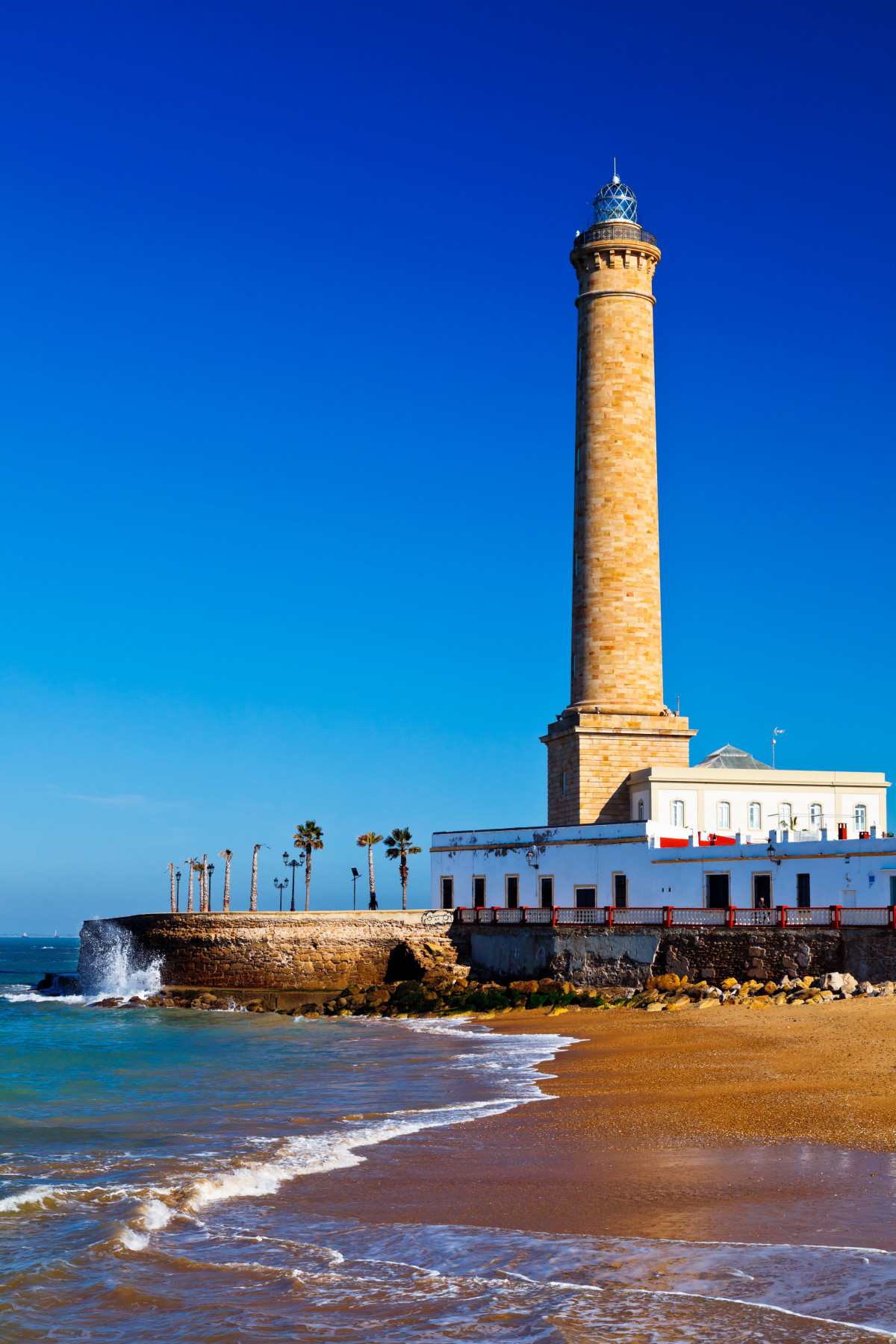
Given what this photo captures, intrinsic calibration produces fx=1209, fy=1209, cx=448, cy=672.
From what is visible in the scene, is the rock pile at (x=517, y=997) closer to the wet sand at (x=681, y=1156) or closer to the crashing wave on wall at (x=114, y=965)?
the crashing wave on wall at (x=114, y=965)

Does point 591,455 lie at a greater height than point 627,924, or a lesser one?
greater

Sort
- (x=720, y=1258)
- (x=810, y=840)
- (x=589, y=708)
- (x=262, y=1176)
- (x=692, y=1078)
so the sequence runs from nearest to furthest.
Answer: (x=720, y=1258)
(x=262, y=1176)
(x=692, y=1078)
(x=810, y=840)
(x=589, y=708)

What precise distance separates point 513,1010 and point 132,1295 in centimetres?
2189

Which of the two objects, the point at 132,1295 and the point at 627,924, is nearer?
the point at 132,1295

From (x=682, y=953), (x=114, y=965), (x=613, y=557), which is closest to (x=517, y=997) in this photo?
(x=682, y=953)

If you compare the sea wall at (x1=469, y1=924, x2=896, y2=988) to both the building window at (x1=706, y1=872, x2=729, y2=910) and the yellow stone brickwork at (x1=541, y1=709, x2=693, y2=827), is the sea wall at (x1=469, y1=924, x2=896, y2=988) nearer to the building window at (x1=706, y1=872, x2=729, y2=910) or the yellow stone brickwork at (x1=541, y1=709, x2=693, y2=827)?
the building window at (x1=706, y1=872, x2=729, y2=910)

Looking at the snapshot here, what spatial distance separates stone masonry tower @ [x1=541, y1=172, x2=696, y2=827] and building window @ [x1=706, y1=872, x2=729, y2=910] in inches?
211

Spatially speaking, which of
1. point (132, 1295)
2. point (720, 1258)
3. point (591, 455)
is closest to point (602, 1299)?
point (720, 1258)

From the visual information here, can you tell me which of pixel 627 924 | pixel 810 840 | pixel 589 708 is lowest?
pixel 627 924

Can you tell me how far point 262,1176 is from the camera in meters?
12.0

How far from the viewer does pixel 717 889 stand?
104 feet

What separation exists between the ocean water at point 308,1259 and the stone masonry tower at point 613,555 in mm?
20478

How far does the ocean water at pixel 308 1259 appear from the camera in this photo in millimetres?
7727

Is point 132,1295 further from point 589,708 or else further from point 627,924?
point 589,708
